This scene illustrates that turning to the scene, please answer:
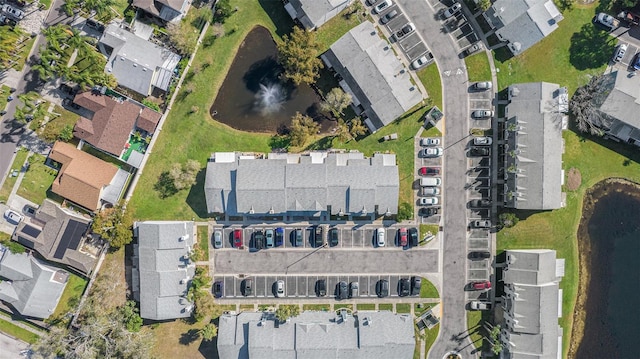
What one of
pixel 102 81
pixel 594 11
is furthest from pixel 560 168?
pixel 102 81

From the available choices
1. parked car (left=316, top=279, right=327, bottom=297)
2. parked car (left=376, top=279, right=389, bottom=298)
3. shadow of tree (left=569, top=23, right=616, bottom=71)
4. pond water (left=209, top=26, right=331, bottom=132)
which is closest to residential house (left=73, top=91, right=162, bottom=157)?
pond water (left=209, top=26, right=331, bottom=132)

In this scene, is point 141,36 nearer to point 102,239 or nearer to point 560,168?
point 102,239

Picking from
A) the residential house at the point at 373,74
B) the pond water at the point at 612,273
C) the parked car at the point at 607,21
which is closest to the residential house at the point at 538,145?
the pond water at the point at 612,273

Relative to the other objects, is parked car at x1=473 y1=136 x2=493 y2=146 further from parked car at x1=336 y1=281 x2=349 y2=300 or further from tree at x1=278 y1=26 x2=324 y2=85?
parked car at x1=336 y1=281 x2=349 y2=300

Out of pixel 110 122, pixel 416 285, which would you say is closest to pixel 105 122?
pixel 110 122

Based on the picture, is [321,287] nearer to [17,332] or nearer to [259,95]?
[259,95]

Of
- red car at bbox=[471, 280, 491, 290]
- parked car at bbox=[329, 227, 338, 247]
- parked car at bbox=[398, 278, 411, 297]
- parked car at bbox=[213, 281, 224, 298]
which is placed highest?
parked car at bbox=[329, 227, 338, 247]
